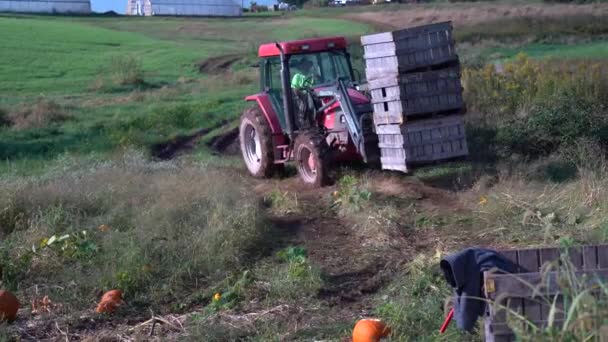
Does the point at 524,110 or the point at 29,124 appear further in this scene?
the point at 29,124

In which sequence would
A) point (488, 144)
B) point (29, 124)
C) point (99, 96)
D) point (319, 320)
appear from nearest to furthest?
1. point (319, 320)
2. point (488, 144)
3. point (29, 124)
4. point (99, 96)

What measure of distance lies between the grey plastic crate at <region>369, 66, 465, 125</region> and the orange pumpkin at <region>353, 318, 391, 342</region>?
200 inches

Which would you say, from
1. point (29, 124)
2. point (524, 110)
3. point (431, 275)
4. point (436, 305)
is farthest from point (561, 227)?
point (29, 124)

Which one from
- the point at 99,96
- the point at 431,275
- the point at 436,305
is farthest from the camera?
the point at 99,96

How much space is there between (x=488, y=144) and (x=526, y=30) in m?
25.6

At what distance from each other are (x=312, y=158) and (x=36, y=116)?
1184 centimetres

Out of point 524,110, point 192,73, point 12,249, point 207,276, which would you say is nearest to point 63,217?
point 12,249

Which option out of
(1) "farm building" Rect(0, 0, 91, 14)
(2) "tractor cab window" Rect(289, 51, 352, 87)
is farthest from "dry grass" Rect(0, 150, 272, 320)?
(1) "farm building" Rect(0, 0, 91, 14)

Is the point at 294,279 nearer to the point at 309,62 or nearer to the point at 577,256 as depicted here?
the point at 577,256

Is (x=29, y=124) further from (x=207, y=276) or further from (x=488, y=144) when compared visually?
(x=207, y=276)

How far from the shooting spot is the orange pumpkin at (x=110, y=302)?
7723 millimetres

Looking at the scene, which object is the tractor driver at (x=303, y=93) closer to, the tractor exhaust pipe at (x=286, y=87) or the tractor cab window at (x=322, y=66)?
the tractor cab window at (x=322, y=66)

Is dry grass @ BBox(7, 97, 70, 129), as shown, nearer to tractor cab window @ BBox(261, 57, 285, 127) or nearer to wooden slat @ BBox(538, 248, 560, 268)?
tractor cab window @ BBox(261, 57, 285, 127)

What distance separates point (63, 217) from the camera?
9.91 m
